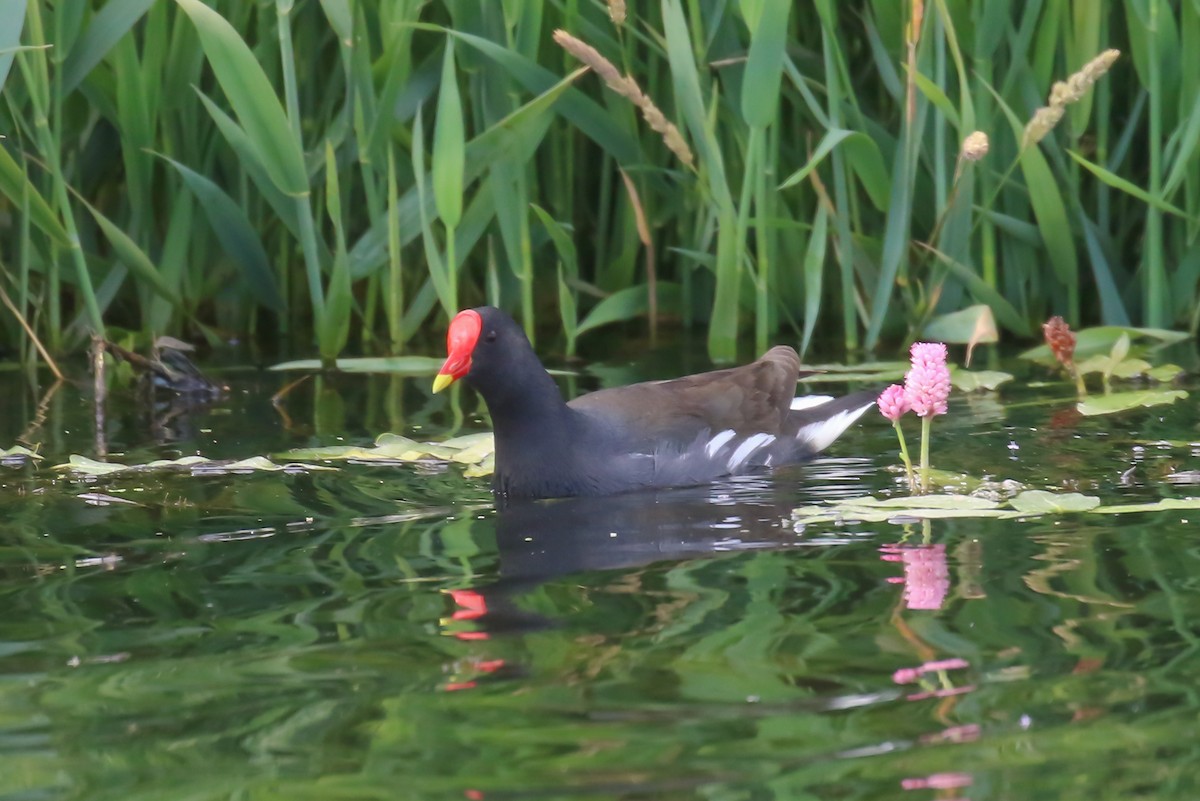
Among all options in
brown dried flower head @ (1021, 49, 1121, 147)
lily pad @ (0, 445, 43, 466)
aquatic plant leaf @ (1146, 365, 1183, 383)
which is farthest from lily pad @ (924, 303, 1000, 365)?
lily pad @ (0, 445, 43, 466)

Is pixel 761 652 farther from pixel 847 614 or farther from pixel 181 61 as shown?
pixel 181 61

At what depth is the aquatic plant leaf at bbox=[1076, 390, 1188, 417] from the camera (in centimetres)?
416

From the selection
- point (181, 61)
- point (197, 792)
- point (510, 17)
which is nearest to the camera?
point (197, 792)

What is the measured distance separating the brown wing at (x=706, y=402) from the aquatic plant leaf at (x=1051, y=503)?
947 mm

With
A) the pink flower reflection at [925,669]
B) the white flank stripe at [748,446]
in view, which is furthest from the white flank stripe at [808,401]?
the pink flower reflection at [925,669]

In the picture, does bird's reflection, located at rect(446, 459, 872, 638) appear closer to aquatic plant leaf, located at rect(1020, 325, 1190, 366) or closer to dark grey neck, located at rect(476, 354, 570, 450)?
dark grey neck, located at rect(476, 354, 570, 450)

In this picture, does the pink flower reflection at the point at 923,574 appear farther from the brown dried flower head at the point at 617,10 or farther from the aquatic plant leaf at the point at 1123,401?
the brown dried flower head at the point at 617,10

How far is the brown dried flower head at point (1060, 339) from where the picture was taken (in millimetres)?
4410

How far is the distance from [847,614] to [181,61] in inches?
128

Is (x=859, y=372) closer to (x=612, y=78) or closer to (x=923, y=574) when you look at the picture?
(x=612, y=78)

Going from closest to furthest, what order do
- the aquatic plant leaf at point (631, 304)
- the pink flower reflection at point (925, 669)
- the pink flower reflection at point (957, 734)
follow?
the pink flower reflection at point (957, 734), the pink flower reflection at point (925, 669), the aquatic plant leaf at point (631, 304)

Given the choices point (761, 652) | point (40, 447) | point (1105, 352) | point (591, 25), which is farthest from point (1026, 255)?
point (761, 652)

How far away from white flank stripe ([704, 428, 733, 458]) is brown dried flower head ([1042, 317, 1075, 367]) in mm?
912

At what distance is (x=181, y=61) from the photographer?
16.7ft
